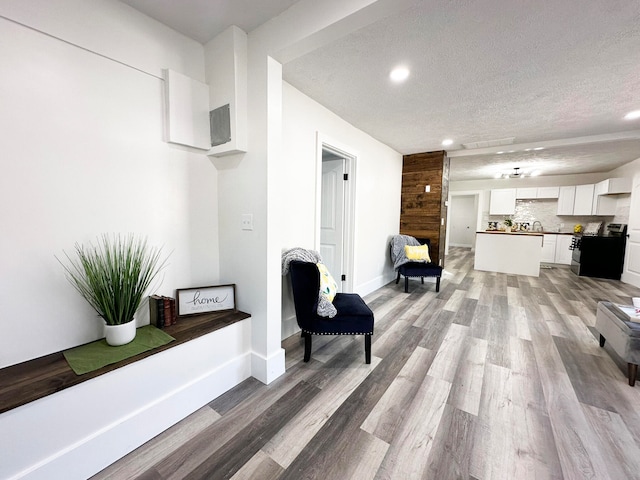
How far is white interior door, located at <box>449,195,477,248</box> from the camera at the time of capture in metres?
9.23

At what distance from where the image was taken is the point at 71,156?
1.39 m

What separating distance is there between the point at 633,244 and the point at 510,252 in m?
1.91

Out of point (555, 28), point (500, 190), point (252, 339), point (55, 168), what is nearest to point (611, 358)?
point (555, 28)

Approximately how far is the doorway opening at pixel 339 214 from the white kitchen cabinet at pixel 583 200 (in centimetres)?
667

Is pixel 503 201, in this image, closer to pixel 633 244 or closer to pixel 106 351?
pixel 633 244

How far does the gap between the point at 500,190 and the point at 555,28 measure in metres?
6.82

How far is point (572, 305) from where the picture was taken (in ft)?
11.8

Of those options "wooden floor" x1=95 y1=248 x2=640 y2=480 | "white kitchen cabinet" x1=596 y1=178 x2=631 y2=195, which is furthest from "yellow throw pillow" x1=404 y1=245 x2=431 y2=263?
"white kitchen cabinet" x1=596 y1=178 x2=631 y2=195

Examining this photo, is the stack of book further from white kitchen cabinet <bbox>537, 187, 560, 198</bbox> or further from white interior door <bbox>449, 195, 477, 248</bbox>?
white interior door <bbox>449, 195, 477, 248</bbox>

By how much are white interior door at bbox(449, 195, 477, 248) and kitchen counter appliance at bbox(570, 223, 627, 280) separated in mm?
3760

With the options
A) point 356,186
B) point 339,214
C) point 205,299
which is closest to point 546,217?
point 356,186

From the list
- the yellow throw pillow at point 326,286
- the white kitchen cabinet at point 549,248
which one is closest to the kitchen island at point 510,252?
the white kitchen cabinet at point 549,248

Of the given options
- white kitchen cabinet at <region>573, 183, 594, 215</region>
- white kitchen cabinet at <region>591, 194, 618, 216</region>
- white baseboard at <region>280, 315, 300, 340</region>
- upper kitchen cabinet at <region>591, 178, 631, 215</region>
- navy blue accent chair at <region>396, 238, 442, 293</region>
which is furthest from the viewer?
white kitchen cabinet at <region>573, 183, 594, 215</region>

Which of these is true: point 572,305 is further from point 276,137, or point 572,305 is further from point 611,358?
point 276,137
